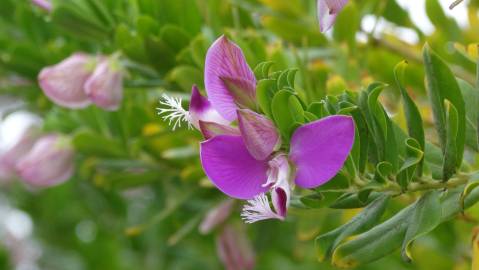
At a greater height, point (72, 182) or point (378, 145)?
point (378, 145)

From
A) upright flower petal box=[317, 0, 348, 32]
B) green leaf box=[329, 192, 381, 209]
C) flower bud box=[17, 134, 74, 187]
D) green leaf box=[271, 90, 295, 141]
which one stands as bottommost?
flower bud box=[17, 134, 74, 187]

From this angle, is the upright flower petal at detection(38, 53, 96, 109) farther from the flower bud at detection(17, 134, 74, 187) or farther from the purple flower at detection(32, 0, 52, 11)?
the flower bud at detection(17, 134, 74, 187)

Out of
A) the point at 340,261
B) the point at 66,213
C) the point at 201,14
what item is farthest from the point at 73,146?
the point at 66,213

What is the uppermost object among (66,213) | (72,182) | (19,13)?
(19,13)

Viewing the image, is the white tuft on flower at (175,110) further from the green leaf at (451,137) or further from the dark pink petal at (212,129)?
the green leaf at (451,137)

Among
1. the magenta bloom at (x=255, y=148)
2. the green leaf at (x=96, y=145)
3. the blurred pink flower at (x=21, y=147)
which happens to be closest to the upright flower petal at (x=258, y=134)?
the magenta bloom at (x=255, y=148)

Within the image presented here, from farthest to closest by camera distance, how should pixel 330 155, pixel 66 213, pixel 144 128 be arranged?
pixel 66 213 < pixel 144 128 < pixel 330 155

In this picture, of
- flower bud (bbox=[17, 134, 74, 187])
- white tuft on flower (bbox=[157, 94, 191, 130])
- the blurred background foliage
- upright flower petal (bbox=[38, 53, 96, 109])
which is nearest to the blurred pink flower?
the blurred background foliage

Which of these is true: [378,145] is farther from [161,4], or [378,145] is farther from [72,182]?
[72,182]
